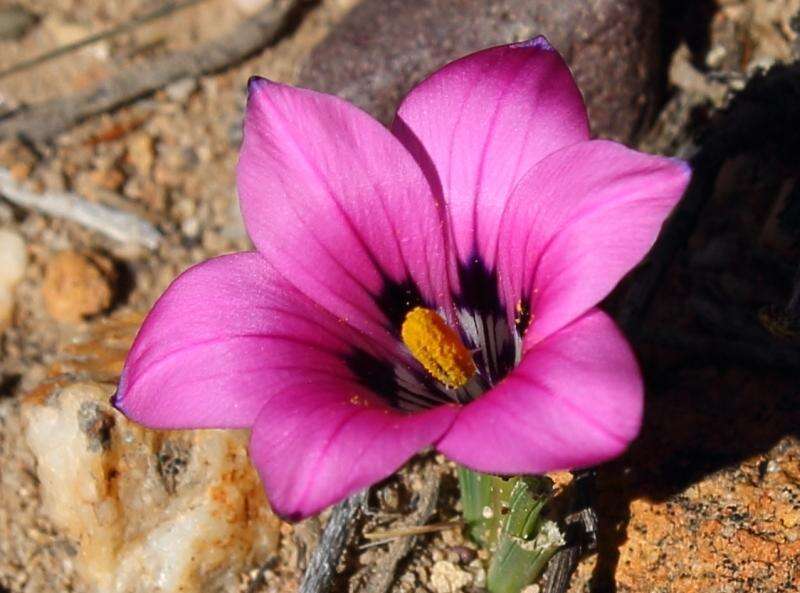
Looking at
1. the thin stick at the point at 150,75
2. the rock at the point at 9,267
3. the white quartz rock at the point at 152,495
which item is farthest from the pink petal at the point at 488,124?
the thin stick at the point at 150,75

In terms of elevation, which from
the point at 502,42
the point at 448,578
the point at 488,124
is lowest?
the point at 448,578

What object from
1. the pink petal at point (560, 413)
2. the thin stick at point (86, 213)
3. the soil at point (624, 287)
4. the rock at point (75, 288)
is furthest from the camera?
the thin stick at point (86, 213)

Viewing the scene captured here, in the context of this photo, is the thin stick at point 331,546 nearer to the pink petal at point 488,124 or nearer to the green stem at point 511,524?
the green stem at point 511,524

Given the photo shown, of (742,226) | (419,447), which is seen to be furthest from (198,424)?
(742,226)

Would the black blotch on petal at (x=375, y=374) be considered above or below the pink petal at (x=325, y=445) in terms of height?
below

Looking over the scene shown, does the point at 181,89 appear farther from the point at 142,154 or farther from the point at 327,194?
the point at 327,194

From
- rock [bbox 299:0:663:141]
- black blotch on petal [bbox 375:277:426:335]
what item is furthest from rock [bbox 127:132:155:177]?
black blotch on petal [bbox 375:277:426:335]

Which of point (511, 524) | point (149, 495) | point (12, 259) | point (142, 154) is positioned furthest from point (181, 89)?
point (511, 524)
